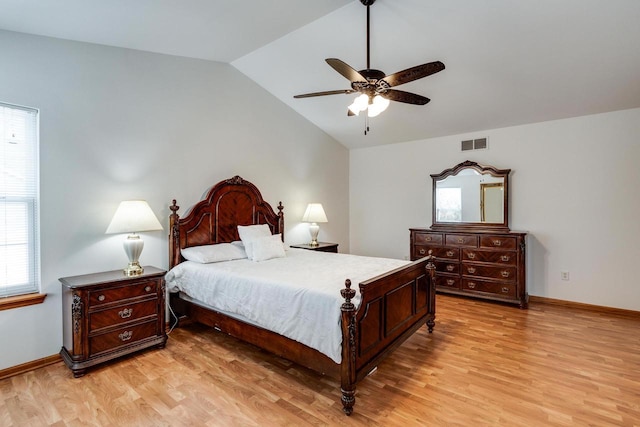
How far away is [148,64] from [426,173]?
4172mm

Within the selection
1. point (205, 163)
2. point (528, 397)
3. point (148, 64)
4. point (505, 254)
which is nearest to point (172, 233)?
point (205, 163)

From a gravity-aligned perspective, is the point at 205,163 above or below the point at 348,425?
above

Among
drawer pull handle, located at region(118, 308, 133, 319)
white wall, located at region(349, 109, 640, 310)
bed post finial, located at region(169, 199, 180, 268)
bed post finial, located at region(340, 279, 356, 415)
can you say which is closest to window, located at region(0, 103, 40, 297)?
drawer pull handle, located at region(118, 308, 133, 319)

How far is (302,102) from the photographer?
4.84 metres

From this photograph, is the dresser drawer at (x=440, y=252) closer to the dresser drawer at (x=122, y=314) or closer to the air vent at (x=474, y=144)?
the air vent at (x=474, y=144)

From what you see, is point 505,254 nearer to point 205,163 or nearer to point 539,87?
point 539,87

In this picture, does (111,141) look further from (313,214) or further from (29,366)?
(313,214)

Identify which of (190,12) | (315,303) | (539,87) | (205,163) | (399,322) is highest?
(190,12)

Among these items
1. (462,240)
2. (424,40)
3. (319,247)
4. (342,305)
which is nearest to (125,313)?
(342,305)

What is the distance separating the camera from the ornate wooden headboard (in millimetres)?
3584

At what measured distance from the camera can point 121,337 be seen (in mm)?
2793

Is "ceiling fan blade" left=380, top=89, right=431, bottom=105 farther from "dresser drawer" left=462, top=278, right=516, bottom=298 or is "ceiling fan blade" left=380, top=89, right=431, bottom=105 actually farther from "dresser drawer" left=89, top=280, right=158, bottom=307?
"dresser drawer" left=462, top=278, right=516, bottom=298

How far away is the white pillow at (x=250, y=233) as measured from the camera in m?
3.77

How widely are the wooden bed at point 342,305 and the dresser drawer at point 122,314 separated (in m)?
0.44
